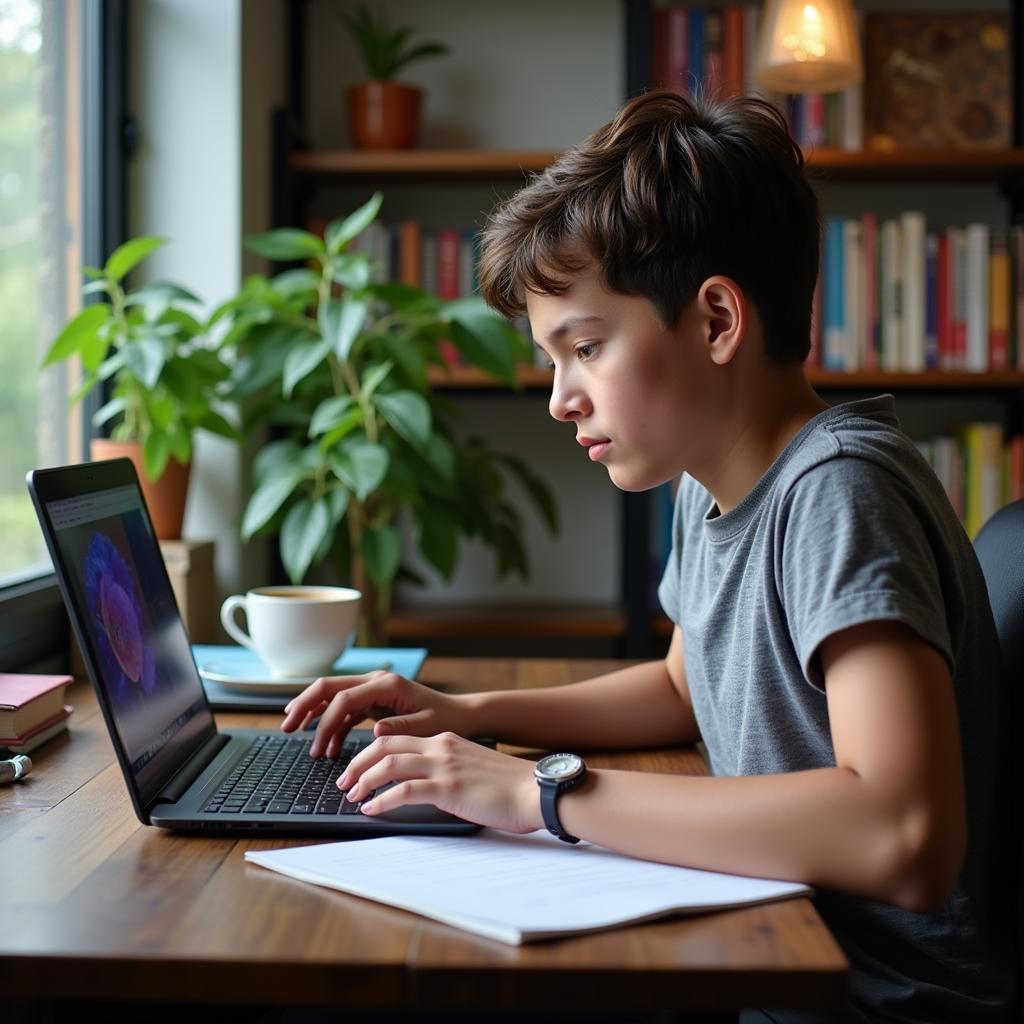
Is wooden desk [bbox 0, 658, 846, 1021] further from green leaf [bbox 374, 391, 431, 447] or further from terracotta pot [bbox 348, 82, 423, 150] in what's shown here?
terracotta pot [bbox 348, 82, 423, 150]

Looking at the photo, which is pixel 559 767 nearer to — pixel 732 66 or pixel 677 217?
pixel 677 217

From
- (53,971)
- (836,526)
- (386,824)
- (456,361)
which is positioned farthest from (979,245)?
(53,971)

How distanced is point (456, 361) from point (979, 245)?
102 cm

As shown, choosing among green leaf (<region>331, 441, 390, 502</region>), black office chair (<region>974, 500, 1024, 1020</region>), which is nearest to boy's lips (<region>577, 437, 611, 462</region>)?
black office chair (<region>974, 500, 1024, 1020</region>)

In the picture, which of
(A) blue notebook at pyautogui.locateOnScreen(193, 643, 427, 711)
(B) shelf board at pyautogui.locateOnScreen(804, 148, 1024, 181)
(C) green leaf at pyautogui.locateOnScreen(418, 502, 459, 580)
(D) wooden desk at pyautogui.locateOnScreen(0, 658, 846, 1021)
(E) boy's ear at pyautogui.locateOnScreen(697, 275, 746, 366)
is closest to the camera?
(D) wooden desk at pyautogui.locateOnScreen(0, 658, 846, 1021)

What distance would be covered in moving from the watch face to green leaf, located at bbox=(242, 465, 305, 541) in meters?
1.04

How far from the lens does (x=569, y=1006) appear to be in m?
0.61

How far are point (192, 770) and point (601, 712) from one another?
0.38 metres

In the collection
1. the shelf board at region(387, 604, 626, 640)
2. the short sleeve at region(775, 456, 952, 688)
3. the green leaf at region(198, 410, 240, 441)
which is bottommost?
the shelf board at region(387, 604, 626, 640)

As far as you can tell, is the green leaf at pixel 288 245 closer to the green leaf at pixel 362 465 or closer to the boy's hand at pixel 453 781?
the green leaf at pixel 362 465

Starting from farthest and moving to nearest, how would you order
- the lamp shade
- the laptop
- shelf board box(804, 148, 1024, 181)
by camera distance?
shelf board box(804, 148, 1024, 181) → the lamp shade → the laptop

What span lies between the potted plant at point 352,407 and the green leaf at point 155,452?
0.53 feet

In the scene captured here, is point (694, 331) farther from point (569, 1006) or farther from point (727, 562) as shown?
point (569, 1006)

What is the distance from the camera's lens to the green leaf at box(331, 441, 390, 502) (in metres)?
1.73
